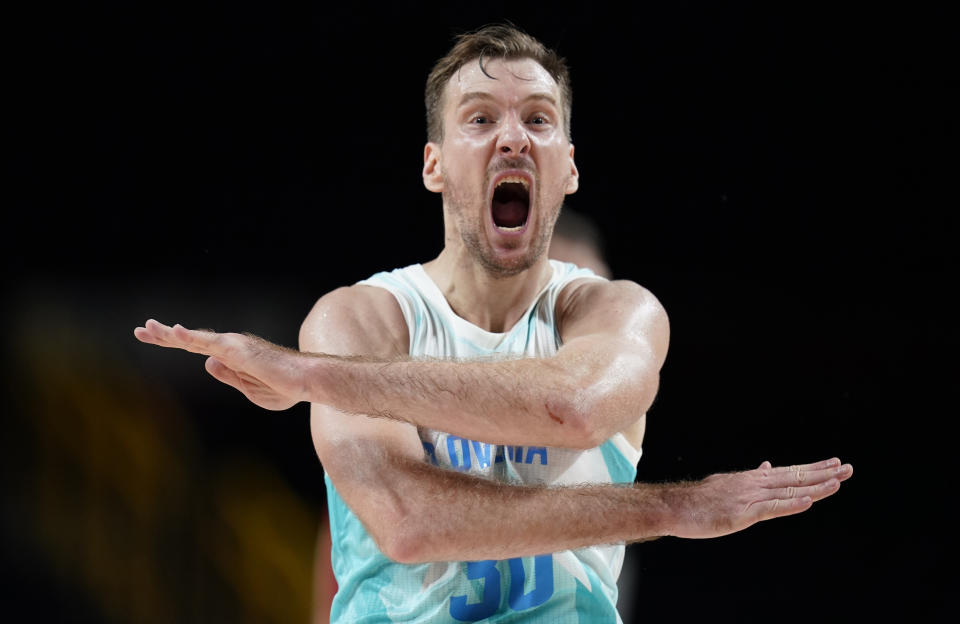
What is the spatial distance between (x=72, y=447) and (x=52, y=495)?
180 mm

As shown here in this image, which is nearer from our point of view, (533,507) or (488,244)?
(533,507)

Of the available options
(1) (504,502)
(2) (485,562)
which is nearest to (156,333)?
(1) (504,502)

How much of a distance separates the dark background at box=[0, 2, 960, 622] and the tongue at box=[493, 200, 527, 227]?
1.39 meters

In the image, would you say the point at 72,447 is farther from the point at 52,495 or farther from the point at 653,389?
the point at 653,389

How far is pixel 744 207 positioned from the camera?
13.9 feet

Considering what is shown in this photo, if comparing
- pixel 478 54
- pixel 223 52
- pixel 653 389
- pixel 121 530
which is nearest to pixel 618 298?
pixel 653 389

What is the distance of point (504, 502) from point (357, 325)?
553mm

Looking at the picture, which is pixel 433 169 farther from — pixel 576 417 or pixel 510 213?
pixel 576 417

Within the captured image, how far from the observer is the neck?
8.39 feet

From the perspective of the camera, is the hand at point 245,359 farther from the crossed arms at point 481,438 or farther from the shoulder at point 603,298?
the shoulder at point 603,298

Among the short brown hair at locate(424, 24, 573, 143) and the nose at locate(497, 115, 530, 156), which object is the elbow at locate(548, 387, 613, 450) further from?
the short brown hair at locate(424, 24, 573, 143)

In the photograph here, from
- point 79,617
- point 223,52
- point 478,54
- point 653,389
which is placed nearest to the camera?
point 653,389

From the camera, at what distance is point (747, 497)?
6.77 feet

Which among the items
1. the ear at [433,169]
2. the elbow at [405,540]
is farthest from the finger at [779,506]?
the ear at [433,169]
